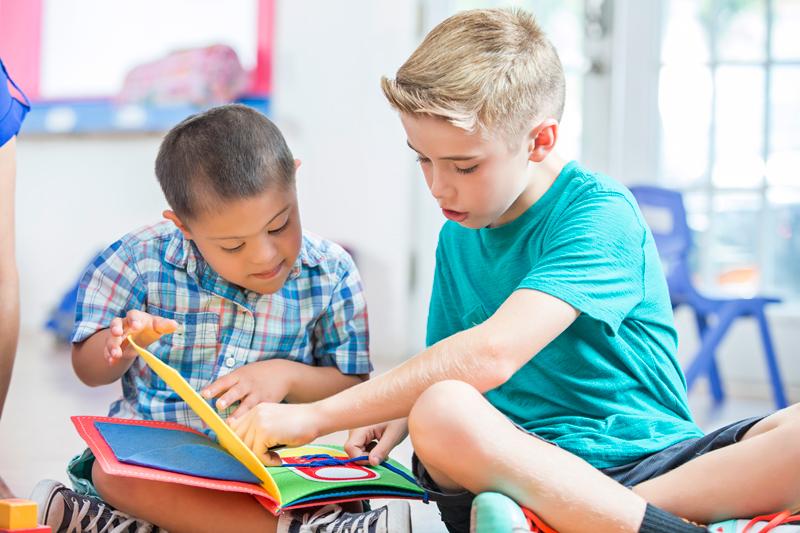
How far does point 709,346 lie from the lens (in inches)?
97.2

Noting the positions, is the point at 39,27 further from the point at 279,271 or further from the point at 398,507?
the point at 398,507


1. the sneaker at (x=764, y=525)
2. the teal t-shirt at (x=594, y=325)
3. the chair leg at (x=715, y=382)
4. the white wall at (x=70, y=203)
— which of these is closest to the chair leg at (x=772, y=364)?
the chair leg at (x=715, y=382)

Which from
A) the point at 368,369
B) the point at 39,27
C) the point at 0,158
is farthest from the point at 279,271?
the point at 39,27

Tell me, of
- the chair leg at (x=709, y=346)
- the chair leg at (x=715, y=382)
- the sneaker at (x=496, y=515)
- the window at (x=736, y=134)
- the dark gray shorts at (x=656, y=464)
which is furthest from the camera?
the window at (x=736, y=134)

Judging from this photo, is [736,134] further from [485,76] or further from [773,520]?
[773,520]

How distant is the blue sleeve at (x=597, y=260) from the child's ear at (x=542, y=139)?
7 centimetres

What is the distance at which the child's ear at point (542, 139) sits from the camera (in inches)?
39.4

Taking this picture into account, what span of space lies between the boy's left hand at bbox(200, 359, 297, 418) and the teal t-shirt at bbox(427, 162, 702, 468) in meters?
0.23

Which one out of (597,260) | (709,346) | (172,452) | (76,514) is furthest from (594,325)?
(709,346)

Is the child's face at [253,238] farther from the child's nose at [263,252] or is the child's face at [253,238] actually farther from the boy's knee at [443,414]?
the boy's knee at [443,414]

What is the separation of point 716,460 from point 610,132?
2.19 m

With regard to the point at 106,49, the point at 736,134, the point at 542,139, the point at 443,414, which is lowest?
the point at 443,414

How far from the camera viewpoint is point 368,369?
120 cm

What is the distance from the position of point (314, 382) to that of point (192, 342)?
153 mm
